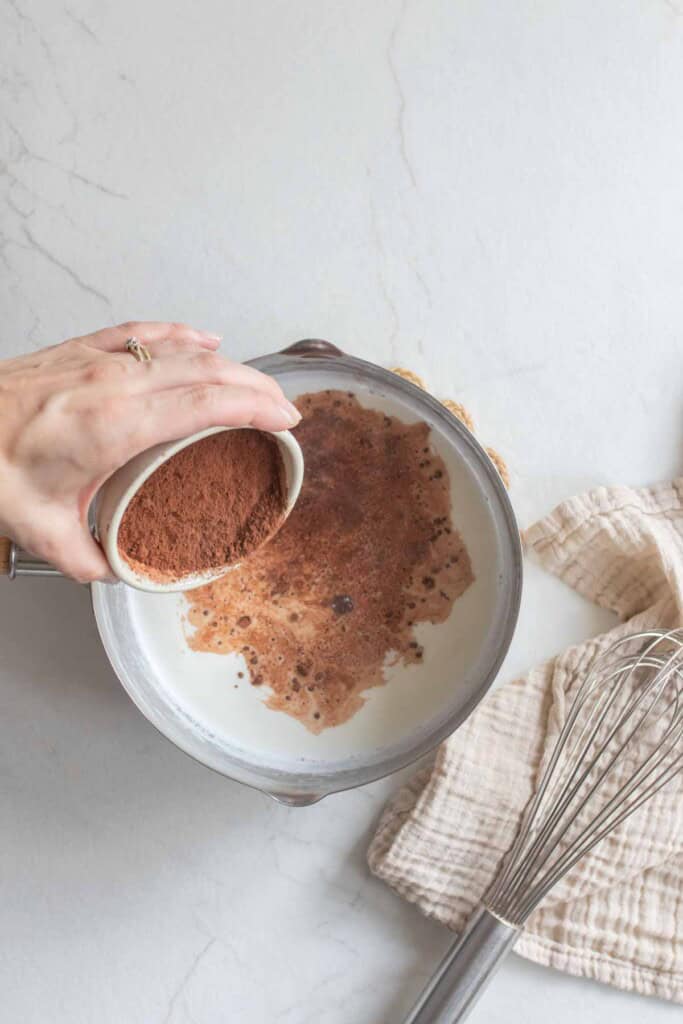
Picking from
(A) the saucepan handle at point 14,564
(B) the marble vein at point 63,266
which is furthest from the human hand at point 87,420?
(B) the marble vein at point 63,266

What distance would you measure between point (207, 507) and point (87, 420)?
11cm

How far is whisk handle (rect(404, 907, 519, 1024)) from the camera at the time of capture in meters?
0.82

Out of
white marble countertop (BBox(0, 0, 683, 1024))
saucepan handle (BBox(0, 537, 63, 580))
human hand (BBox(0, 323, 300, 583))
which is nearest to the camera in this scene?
human hand (BBox(0, 323, 300, 583))

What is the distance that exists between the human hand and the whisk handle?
47 cm

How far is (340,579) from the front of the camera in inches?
→ 33.8

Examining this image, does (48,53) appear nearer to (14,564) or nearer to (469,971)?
(14,564)

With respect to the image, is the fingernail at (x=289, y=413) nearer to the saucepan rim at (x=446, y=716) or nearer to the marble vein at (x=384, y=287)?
the saucepan rim at (x=446, y=716)

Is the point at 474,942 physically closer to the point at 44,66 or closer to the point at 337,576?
the point at 337,576

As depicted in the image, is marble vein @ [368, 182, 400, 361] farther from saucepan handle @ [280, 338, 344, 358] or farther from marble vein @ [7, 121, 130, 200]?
marble vein @ [7, 121, 130, 200]

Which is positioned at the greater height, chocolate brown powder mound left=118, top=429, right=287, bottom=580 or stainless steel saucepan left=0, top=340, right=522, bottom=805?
chocolate brown powder mound left=118, top=429, right=287, bottom=580

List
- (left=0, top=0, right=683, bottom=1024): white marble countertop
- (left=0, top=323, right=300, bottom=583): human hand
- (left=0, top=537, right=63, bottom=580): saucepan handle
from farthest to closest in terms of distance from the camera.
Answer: (left=0, top=0, right=683, bottom=1024): white marble countertop → (left=0, top=537, right=63, bottom=580): saucepan handle → (left=0, top=323, right=300, bottom=583): human hand

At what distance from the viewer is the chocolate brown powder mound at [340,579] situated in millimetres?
847

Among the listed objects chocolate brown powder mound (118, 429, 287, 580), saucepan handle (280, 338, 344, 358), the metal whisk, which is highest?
saucepan handle (280, 338, 344, 358)

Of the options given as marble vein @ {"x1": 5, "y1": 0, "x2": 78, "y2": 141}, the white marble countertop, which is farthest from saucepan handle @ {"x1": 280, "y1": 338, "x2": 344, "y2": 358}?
marble vein @ {"x1": 5, "y1": 0, "x2": 78, "y2": 141}
